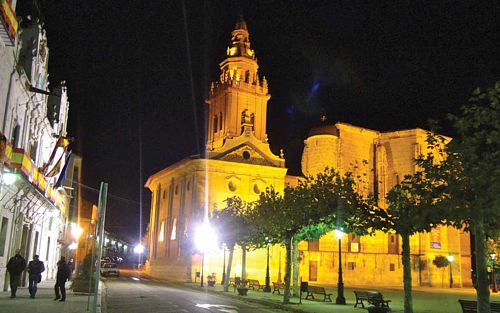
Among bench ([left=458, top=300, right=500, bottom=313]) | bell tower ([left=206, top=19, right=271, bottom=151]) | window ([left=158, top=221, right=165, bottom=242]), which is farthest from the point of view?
window ([left=158, top=221, right=165, bottom=242])

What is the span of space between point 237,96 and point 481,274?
172 feet

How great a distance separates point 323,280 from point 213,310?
39435mm

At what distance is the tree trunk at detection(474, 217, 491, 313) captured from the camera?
46.3ft

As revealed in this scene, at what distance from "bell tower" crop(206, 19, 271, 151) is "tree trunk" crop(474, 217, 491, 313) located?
48573 millimetres

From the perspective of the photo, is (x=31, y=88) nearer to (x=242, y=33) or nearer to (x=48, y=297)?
(x=48, y=297)

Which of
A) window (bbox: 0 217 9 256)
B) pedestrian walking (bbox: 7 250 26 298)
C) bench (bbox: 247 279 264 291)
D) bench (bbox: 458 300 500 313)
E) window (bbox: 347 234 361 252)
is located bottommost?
bench (bbox: 247 279 264 291)

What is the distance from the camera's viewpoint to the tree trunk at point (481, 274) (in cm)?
1412

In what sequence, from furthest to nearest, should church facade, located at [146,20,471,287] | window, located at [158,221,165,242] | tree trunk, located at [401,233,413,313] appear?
1. window, located at [158,221,165,242]
2. church facade, located at [146,20,471,287]
3. tree trunk, located at [401,233,413,313]

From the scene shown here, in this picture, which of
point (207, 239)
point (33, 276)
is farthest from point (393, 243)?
point (33, 276)

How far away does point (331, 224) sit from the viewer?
26.5 metres

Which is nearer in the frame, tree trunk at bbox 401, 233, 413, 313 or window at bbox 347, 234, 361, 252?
tree trunk at bbox 401, 233, 413, 313

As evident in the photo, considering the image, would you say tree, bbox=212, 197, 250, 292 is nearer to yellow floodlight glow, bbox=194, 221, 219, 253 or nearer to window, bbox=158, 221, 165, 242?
yellow floodlight glow, bbox=194, 221, 219, 253

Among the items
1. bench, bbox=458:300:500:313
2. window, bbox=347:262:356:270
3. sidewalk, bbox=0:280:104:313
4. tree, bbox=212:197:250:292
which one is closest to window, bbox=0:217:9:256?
sidewalk, bbox=0:280:104:313

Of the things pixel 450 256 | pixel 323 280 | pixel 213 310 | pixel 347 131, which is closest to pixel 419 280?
pixel 450 256
